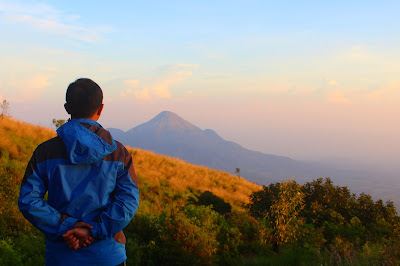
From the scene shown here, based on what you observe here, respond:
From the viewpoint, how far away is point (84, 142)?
2.43 metres

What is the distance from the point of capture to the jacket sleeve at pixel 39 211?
2.44 meters

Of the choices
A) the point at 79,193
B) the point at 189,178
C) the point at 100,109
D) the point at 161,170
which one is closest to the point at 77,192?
the point at 79,193

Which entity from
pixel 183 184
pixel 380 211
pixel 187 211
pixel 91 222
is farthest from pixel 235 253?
pixel 183 184

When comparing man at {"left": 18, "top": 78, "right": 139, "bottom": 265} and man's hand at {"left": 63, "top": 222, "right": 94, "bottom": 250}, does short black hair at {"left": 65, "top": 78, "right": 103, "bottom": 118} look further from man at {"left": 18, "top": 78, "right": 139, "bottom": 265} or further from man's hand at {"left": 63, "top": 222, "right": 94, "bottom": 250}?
man's hand at {"left": 63, "top": 222, "right": 94, "bottom": 250}

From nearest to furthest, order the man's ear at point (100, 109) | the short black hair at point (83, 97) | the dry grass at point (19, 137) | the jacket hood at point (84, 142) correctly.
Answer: the jacket hood at point (84, 142)
the short black hair at point (83, 97)
the man's ear at point (100, 109)
the dry grass at point (19, 137)

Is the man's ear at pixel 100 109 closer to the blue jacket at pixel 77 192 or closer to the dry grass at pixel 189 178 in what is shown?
the blue jacket at pixel 77 192

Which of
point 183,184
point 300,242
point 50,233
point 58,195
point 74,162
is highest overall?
point 74,162

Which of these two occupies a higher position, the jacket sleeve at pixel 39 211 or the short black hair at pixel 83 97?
the short black hair at pixel 83 97

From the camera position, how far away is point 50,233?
2473 mm

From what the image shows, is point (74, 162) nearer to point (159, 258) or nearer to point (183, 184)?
point (159, 258)

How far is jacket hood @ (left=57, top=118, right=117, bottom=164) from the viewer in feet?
7.94

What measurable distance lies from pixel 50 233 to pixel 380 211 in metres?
9.26

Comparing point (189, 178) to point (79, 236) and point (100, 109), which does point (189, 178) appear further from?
point (79, 236)

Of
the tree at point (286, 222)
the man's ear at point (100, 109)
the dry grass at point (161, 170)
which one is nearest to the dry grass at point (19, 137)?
the dry grass at point (161, 170)
